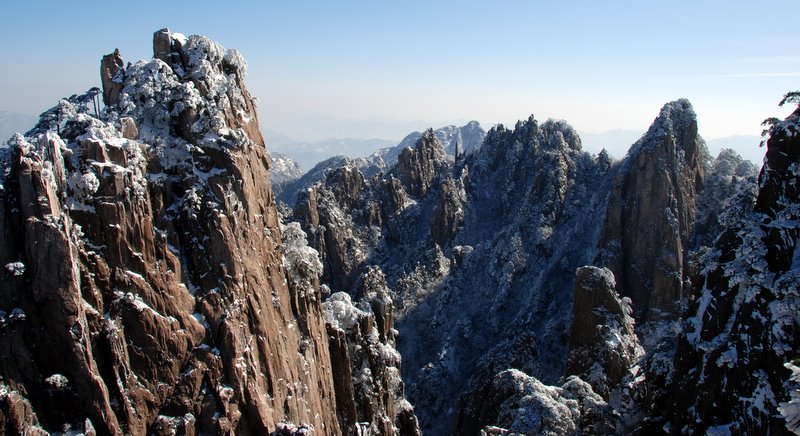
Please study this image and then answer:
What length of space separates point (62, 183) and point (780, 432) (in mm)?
32947

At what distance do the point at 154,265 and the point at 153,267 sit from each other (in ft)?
0.39

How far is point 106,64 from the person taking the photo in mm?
29453

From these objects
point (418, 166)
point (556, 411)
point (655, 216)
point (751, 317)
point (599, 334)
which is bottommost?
point (599, 334)

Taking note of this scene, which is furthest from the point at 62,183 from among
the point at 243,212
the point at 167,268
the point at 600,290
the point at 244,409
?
the point at 600,290

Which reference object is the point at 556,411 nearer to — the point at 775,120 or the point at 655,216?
the point at 775,120

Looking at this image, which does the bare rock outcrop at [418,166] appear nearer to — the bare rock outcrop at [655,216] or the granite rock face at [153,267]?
the bare rock outcrop at [655,216]

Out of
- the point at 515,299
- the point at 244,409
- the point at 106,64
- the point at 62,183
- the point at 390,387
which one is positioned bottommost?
the point at 515,299

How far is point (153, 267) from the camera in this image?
80.8 ft

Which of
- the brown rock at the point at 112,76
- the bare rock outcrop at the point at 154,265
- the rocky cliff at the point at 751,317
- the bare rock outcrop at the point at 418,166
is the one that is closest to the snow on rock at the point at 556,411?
the rocky cliff at the point at 751,317

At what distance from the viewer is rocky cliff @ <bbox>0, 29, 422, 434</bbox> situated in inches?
832

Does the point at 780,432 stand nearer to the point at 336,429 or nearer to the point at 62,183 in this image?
the point at 336,429

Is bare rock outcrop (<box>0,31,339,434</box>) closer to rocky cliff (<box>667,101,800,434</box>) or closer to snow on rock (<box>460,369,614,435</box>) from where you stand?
snow on rock (<box>460,369,614,435</box>)

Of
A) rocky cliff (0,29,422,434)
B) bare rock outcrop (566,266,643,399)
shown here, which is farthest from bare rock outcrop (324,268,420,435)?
bare rock outcrop (566,266,643,399)

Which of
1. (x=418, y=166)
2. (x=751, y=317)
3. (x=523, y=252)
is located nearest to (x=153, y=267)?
(x=751, y=317)
